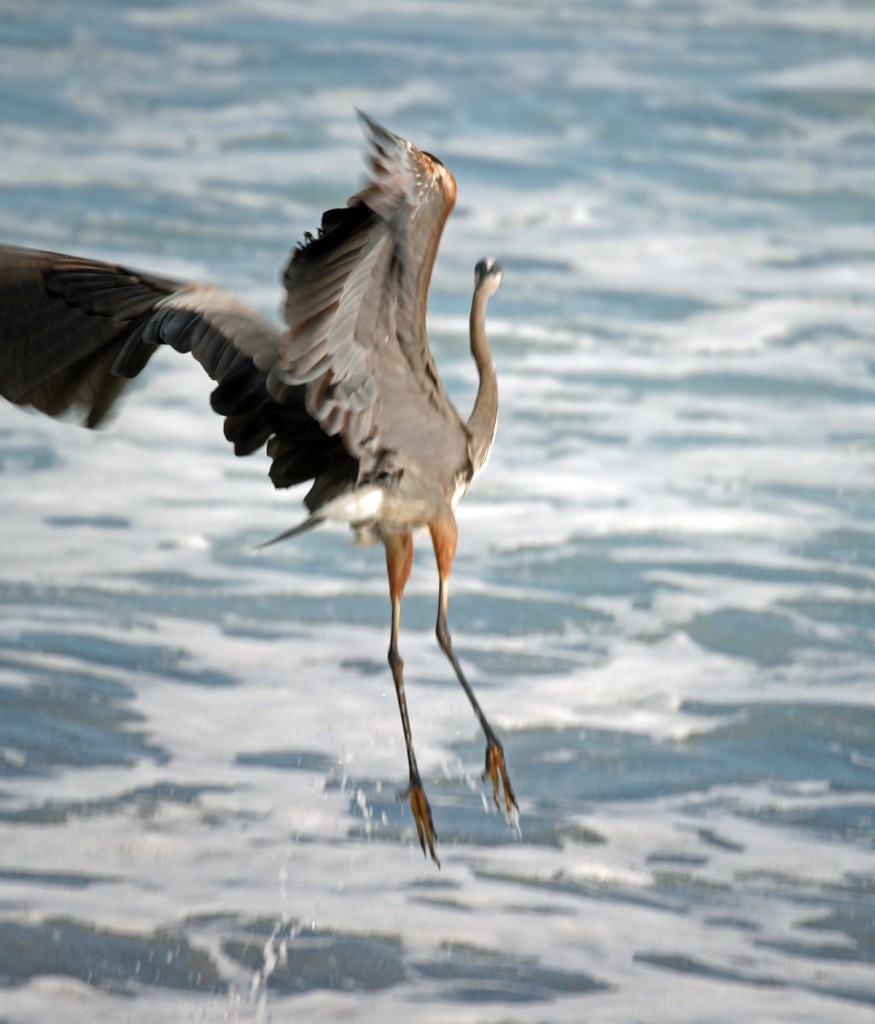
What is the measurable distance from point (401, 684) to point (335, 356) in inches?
62.4

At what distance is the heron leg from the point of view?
5773 millimetres

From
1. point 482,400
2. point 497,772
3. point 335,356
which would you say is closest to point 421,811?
point 497,772

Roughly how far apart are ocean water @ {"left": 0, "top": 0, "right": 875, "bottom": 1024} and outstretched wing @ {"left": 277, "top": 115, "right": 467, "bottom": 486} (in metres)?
1.55

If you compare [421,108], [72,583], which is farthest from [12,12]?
[72,583]

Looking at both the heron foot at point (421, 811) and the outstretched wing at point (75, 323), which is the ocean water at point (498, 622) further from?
the outstretched wing at point (75, 323)

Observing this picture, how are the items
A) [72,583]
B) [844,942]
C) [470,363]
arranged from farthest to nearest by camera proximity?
[470,363] < [72,583] < [844,942]

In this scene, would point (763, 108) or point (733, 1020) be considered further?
point (763, 108)

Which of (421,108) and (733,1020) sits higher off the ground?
(421,108)

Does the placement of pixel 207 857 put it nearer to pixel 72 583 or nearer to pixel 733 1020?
pixel 733 1020

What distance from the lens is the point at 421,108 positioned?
18.1m

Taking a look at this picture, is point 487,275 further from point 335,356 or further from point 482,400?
point 335,356

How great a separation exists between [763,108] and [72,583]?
1259cm

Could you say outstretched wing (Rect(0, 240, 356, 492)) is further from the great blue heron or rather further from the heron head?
the heron head

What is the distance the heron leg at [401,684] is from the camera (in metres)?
5.77
